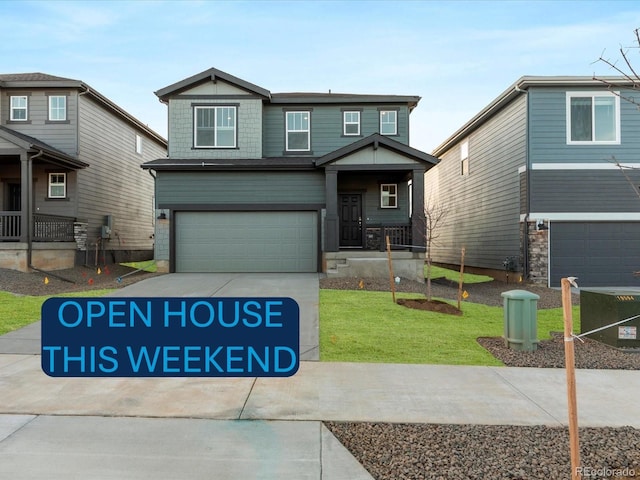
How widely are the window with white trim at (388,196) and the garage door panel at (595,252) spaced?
554cm

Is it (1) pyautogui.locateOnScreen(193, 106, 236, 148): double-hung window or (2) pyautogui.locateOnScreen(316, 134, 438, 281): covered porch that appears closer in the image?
(2) pyautogui.locateOnScreen(316, 134, 438, 281): covered porch

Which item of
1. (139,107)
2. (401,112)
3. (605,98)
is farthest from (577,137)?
(139,107)

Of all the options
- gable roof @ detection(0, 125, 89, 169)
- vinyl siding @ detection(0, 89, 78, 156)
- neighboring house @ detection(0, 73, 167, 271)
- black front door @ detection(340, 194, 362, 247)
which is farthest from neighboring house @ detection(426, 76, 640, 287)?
vinyl siding @ detection(0, 89, 78, 156)

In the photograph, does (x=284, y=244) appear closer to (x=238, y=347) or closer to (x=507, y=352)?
(x=507, y=352)

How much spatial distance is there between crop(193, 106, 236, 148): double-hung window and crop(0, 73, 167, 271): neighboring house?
16.4ft

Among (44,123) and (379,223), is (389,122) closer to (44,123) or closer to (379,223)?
(379,223)

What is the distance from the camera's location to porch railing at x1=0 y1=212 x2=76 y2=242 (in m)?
15.9

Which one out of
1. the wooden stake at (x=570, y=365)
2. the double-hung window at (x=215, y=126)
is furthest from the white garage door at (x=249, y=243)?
the wooden stake at (x=570, y=365)

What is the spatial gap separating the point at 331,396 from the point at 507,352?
3274 mm

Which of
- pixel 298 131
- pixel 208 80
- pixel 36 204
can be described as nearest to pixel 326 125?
pixel 298 131

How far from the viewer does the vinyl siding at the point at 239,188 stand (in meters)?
16.5

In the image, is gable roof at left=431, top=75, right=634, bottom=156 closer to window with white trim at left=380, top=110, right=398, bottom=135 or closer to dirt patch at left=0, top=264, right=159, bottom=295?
window with white trim at left=380, top=110, right=398, bottom=135

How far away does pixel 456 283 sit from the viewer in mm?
16094

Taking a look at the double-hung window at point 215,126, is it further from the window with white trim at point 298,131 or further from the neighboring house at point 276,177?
the window with white trim at point 298,131
